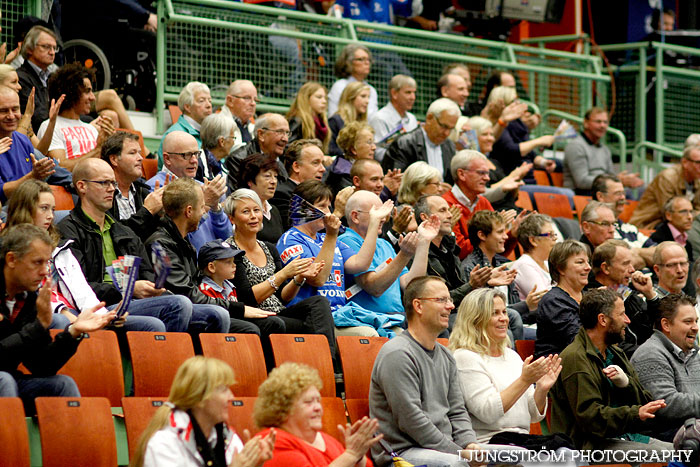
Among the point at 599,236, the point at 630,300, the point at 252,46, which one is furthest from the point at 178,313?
the point at 252,46

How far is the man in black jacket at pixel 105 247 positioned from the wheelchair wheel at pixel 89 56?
3.21 meters

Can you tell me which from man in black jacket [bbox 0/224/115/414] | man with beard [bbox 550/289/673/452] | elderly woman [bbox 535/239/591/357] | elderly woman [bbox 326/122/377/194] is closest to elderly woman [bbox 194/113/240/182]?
elderly woman [bbox 326/122/377/194]

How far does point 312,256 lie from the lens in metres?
6.29

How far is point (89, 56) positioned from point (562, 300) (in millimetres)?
4421

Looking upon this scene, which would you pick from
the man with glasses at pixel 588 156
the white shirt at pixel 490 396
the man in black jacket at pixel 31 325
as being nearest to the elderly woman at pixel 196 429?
the man in black jacket at pixel 31 325

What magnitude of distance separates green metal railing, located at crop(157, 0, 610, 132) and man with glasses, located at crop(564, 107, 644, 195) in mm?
968

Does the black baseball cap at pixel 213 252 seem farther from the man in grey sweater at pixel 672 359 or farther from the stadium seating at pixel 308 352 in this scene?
the man in grey sweater at pixel 672 359

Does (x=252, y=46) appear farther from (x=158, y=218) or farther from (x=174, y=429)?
(x=174, y=429)

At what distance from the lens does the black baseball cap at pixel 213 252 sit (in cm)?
573

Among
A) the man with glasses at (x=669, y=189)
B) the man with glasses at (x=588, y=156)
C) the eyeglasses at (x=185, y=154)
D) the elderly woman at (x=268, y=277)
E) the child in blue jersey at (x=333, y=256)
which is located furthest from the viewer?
the man with glasses at (x=588, y=156)

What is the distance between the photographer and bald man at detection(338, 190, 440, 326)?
630 cm

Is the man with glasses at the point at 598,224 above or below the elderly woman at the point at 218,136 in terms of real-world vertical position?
below

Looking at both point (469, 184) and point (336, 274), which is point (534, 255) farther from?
point (336, 274)

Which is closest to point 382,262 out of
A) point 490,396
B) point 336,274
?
point 336,274
